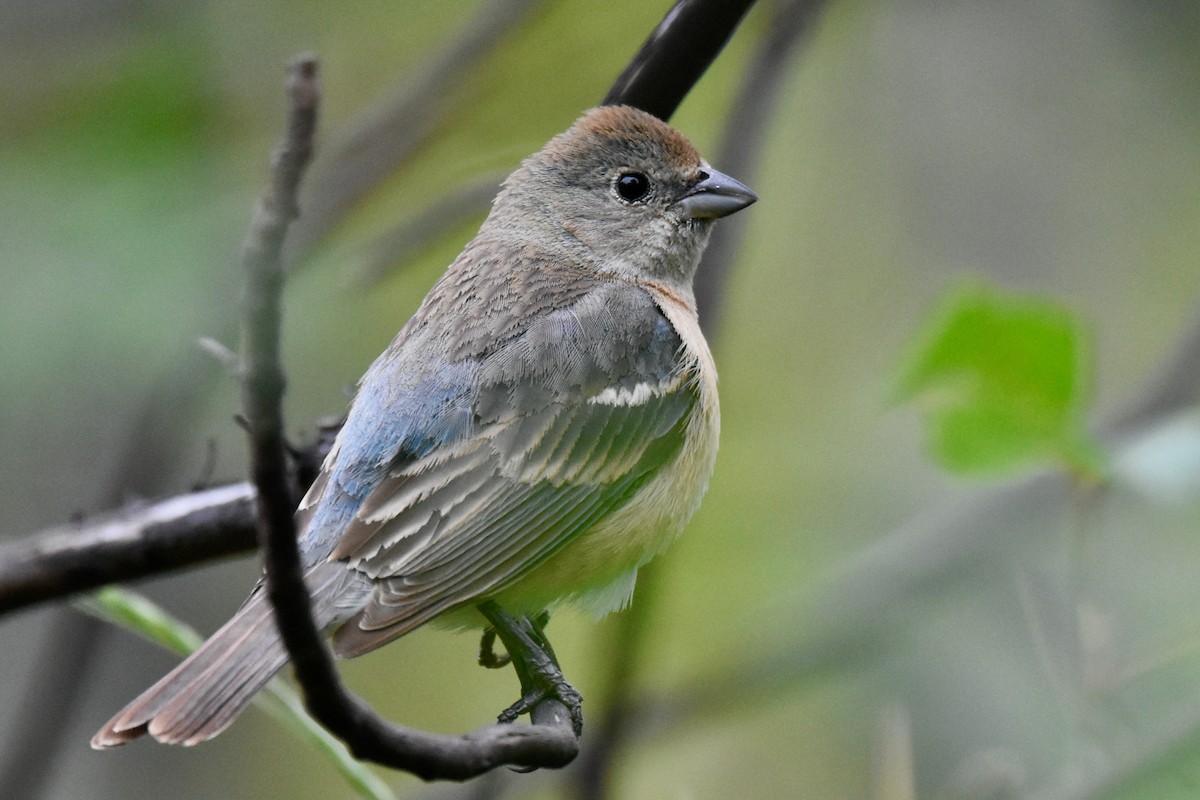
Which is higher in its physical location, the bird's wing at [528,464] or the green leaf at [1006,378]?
the green leaf at [1006,378]

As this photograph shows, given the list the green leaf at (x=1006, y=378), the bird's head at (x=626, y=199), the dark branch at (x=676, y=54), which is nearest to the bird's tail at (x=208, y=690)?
the green leaf at (x=1006, y=378)

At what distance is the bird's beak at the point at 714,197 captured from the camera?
4477mm

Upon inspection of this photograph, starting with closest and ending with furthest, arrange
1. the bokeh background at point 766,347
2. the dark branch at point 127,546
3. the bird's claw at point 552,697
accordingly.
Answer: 1. the bird's claw at point 552,697
2. the dark branch at point 127,546
3. the bokeh background at point 766,347

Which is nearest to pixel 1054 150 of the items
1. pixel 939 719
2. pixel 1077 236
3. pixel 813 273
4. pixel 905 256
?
pixel 1077 236

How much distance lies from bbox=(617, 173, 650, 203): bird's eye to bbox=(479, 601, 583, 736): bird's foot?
1.65 m

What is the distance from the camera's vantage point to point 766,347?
8.53 m

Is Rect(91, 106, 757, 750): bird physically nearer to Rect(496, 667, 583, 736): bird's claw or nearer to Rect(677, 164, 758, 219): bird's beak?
Rect(677, 164, 758, 219): bird's beak

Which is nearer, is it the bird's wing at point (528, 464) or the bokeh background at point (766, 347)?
the bird's wing at point (528, 464)

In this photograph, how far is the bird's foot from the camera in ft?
10.7

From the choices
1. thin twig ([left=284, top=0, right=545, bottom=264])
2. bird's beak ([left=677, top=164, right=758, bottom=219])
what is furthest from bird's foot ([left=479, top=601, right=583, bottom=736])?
thin twig ([left=284, top=0, right=545, bottom=264])

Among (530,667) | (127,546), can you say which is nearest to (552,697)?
(530,667)

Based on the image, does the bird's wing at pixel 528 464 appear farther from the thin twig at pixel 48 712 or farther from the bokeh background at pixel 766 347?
the thin twig at pixel 48 712

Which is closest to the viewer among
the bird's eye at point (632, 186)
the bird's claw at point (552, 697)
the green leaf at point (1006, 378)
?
the bird's claw at point (552, 697)

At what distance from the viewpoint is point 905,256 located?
9.02m
